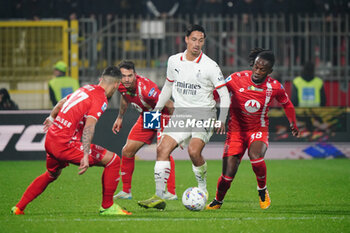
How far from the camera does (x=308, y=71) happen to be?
15.3 m

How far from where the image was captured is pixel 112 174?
24.9 ft

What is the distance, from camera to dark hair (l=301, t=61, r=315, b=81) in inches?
601

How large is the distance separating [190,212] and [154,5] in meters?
10.9

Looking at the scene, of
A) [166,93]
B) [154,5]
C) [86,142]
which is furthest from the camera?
[154,5]

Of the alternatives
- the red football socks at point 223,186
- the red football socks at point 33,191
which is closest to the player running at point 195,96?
the red football socks at point 223,186

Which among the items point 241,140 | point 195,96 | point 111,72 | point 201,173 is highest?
point 111,72

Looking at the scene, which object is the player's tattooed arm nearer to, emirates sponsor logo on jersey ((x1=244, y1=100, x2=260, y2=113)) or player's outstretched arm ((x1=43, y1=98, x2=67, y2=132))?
player's outstretched arm ((x1=43, y1=98, x2=67, y2=132))

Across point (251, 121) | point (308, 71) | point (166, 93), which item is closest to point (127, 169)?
point (166, 93)

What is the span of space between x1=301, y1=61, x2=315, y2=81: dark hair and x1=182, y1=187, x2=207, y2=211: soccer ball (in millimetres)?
7920

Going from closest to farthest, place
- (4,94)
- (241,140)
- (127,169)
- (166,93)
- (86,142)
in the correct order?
(86,142) → (241,140) → (166,93) → (127,169) → (4,94)

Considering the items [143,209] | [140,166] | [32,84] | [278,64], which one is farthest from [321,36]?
[143,209]

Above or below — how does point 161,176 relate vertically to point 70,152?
below

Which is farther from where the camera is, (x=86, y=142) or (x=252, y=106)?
(x=252, y=106)

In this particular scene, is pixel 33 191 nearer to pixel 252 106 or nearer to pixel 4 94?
pixel 252 106
